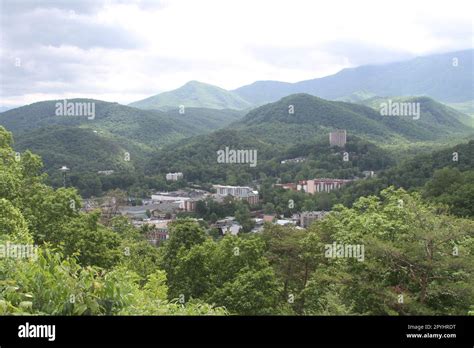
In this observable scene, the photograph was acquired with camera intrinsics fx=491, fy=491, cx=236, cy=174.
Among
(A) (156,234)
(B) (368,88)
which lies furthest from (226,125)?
(A) (156,234)

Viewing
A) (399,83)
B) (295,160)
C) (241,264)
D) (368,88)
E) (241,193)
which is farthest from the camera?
(368,88)

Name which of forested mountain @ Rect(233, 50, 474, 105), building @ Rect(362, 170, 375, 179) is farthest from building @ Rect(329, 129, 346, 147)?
forested mountain @ Rect(233, 50, 474, 105)

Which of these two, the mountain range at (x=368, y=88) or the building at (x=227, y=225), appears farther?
the mountain range at (x=368, y=88)

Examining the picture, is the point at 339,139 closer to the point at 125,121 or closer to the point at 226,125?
the point at 125,121

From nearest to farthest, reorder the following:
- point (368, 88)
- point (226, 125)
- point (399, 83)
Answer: point (226, 125)
point (399, 83)
point (368, 88)

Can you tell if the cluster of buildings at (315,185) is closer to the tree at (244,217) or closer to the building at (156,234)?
the tree at (244,217)

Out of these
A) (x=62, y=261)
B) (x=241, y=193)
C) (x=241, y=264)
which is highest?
(x=62, y=261)

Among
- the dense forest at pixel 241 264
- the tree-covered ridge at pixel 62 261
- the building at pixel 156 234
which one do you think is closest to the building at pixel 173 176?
the building at pixel 156 234
